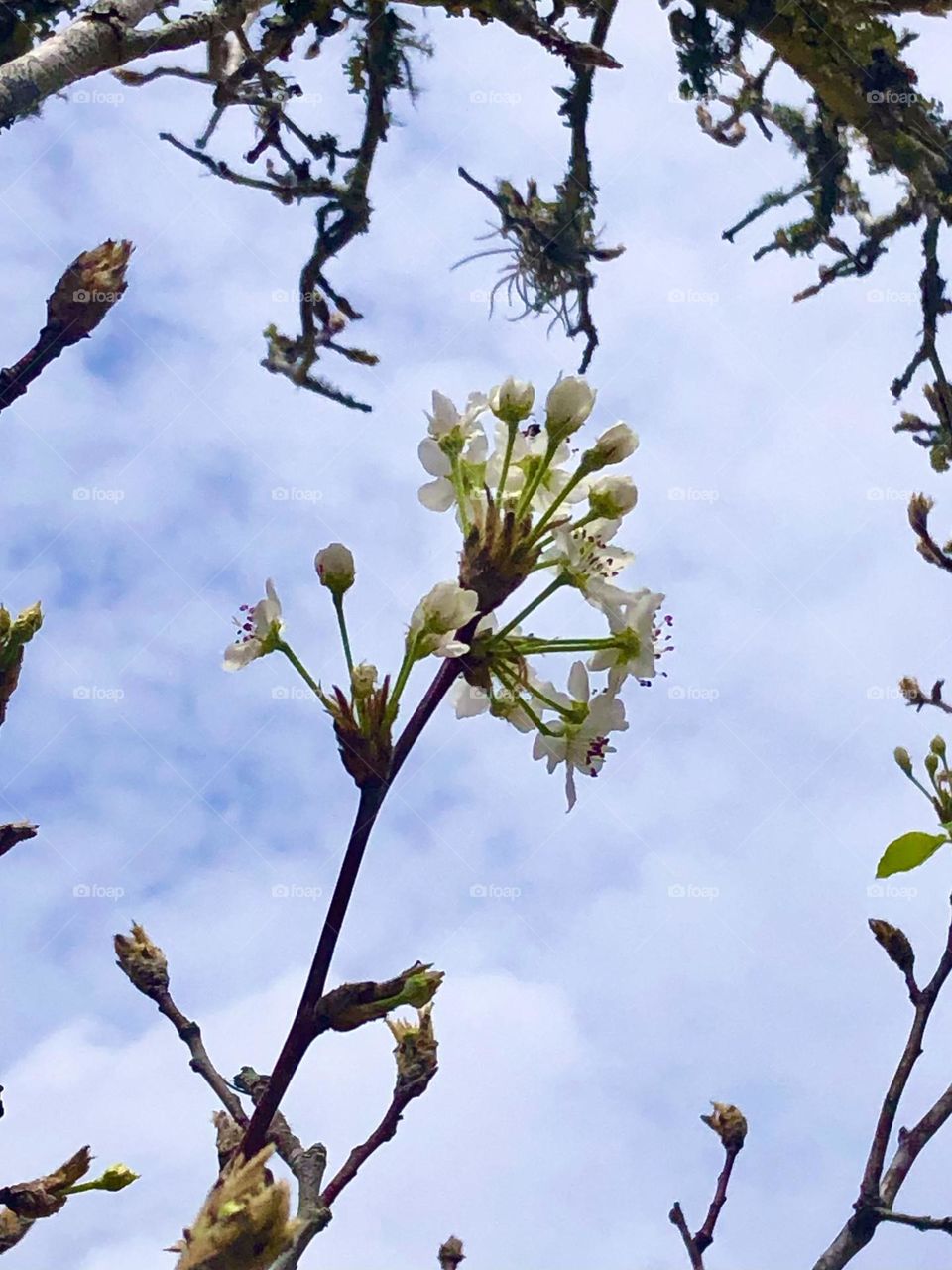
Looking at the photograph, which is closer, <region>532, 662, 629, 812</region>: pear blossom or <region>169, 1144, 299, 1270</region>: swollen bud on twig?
<region>169, 1144, 299, 1270</region>: swollen bud on twig

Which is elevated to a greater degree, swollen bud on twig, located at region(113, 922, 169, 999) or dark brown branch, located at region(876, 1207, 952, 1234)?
dark brown branch, located at region(876, 1207, 952, 1234)

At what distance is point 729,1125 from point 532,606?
148 cm

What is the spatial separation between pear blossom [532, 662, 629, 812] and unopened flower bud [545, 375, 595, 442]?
299mm

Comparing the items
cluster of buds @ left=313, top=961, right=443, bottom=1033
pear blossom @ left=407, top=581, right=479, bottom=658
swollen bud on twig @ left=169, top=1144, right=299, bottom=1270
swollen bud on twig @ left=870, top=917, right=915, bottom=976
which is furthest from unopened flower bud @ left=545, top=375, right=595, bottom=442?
swollen bud on twig @ left=870, top=917, right=915, bottom=976

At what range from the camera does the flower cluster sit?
47.3 inches

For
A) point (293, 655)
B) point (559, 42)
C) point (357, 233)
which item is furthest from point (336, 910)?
point (357, 233)

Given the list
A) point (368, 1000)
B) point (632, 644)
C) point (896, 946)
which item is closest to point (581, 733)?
point (632, 644)

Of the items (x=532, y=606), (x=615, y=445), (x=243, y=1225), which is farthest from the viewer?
(x=615, y=445)

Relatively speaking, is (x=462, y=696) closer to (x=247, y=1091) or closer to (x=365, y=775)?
(x=365, y=775)

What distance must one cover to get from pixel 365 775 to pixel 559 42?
2.15 metres

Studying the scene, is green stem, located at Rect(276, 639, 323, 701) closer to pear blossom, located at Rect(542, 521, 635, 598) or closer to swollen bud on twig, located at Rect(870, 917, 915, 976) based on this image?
pear blossom, located at Rect(542, 521, 635, 598)

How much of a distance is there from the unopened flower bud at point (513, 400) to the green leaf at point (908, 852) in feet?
2.31

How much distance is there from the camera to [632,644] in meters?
1.43

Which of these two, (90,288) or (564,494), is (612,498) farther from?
(90,288)
